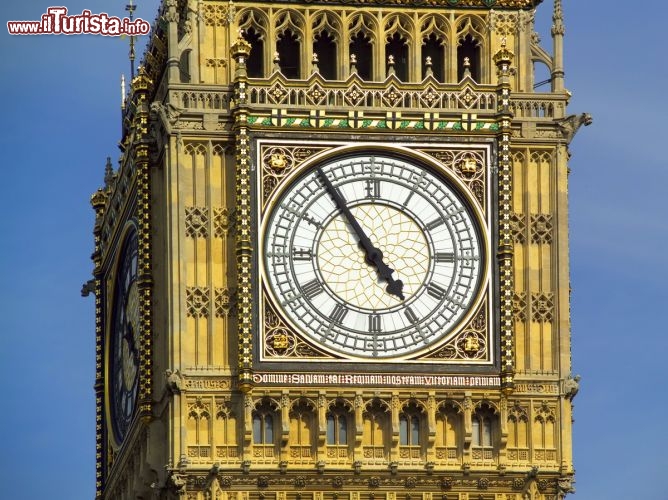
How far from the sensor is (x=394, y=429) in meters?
61.2

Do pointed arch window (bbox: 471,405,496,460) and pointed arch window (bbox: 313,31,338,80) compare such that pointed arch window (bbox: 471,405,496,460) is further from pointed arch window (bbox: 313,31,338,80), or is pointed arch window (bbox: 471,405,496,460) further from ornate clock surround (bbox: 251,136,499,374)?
pointed arch window (bbox: 313,31,338,80)

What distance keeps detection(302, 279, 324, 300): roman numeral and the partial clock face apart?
10.5 feet

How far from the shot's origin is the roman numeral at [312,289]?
61.7 metres

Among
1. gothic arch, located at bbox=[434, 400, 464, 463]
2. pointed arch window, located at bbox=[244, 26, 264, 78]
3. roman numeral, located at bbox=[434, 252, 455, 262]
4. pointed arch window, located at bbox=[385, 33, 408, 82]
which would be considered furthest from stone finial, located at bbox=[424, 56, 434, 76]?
gothic arch, located at bbox=[434, 400, 464, 463]

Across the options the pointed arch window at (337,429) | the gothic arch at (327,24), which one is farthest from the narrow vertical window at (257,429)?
the gothic arch at (327,24)

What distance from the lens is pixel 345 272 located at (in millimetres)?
61906

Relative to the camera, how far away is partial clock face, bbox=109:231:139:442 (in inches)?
2527

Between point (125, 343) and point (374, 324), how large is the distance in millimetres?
5057

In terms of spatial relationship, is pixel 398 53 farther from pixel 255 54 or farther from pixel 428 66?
pixel 255 54

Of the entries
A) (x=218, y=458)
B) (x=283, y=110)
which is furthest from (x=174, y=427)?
(x=283, y=110)

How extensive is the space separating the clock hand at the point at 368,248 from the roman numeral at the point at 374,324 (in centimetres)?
41

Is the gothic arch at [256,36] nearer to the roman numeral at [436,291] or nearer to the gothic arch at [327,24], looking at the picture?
the gothic arch at [327,24]

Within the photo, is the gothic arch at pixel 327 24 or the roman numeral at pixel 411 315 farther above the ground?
the gothic arch at pixel 327 24

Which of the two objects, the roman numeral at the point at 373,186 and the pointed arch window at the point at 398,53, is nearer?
the roman numeral at the point at 373,186
